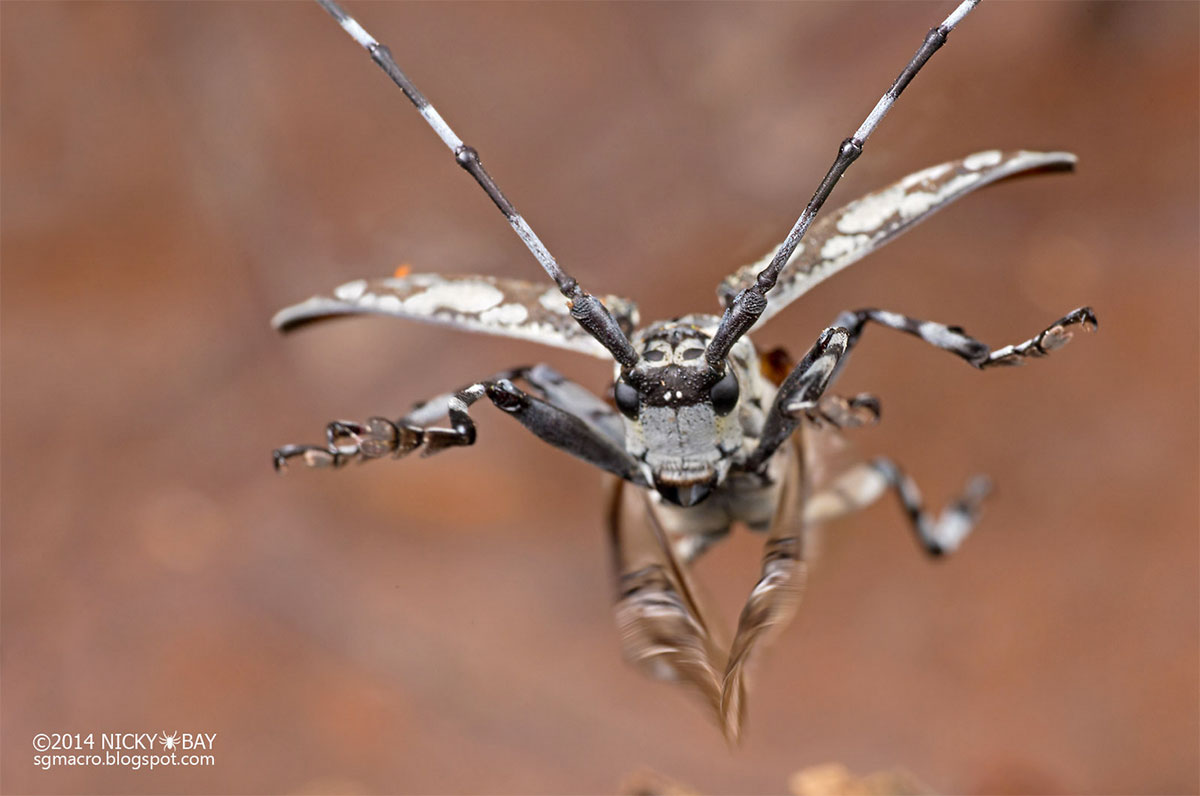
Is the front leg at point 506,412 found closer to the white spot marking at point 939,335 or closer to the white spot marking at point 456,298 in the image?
the white spot marking at point 456,298

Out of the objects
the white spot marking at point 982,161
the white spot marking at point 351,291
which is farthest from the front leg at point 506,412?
the white spot marking at point 982,161

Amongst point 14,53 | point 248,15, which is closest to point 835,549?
point 248,15

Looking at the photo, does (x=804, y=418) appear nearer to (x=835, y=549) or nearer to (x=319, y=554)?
(x=835, y=549)

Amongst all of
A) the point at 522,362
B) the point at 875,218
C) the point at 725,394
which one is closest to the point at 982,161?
the point at 875,218

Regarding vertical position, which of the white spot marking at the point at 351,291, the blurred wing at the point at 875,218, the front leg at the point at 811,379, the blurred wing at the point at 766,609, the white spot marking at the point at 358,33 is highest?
the white spot marking at the point at 358,33

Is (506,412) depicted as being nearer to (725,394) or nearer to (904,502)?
(725,394)

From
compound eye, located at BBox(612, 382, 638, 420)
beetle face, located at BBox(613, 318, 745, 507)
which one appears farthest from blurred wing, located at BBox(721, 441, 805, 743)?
compound eye, located at BBox(612, 382, 638, 420)

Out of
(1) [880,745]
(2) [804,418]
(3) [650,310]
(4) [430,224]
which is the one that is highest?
(4) [430,224]
